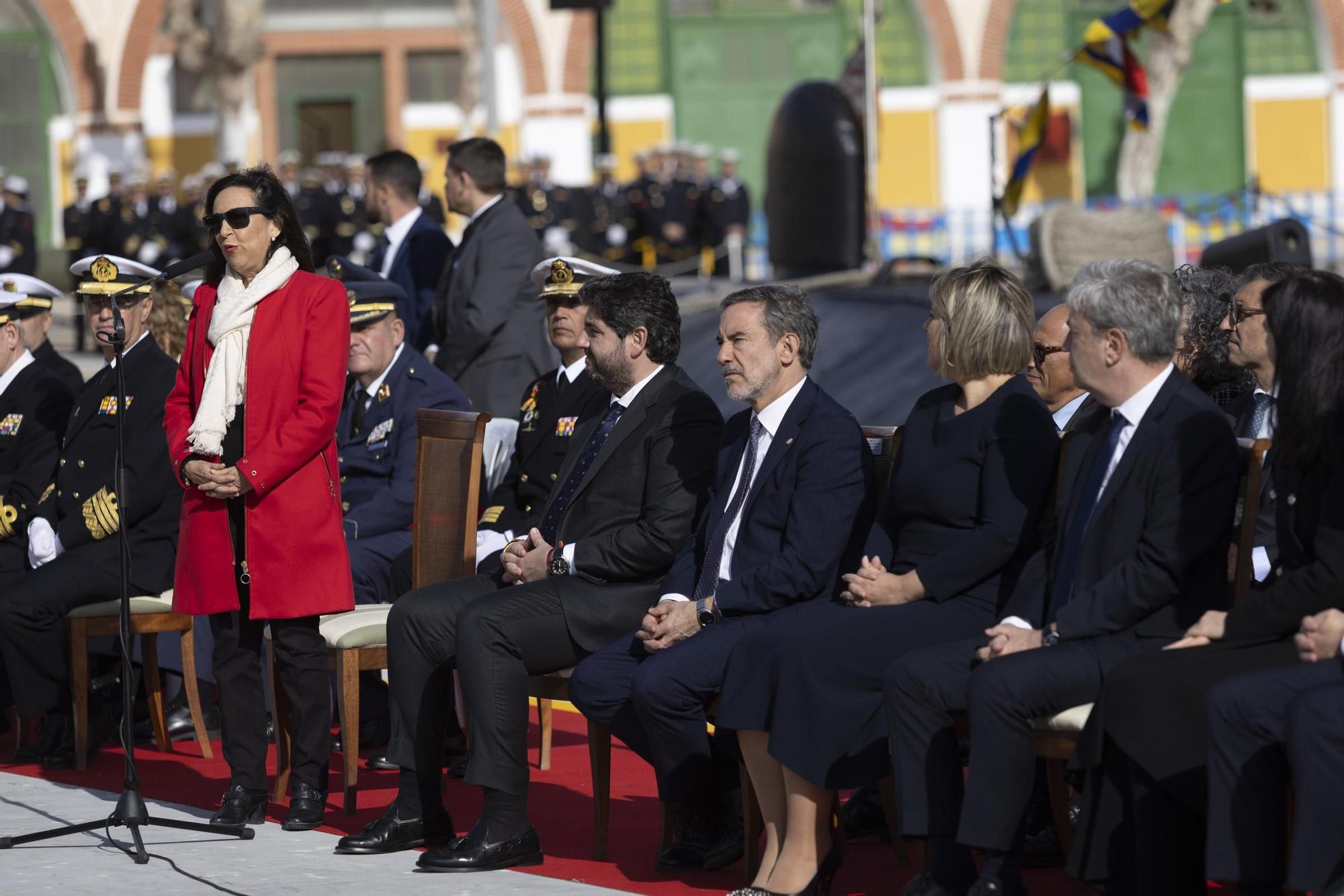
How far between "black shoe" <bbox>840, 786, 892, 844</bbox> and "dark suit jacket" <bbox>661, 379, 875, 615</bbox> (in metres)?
0.61

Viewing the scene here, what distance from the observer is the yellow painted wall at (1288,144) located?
28.4 meters

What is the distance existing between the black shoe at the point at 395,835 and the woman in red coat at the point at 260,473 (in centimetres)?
33

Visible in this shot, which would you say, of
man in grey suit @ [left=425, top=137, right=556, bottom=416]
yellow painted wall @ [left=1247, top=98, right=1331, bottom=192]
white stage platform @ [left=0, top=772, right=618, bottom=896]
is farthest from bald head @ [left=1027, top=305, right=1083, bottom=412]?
yellow painted wall @ [left=1247, top=98, right=1331, bottom=192]

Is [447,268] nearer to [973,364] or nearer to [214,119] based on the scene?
[973,364]

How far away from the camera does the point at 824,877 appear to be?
4438mm

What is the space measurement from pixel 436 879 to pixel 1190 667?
70.8 inches

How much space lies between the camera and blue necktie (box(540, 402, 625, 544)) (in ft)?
17.3

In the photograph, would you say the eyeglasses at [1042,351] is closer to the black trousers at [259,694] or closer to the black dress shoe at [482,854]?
the black dress shoe at [482,854]

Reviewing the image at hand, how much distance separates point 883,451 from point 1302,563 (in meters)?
1.34

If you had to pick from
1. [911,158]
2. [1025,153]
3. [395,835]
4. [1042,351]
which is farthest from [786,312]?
[911,158]

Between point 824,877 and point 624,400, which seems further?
point 624,400

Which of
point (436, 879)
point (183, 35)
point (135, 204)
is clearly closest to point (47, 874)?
point (436, 879)

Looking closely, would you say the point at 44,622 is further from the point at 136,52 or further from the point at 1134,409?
the point at 136,52

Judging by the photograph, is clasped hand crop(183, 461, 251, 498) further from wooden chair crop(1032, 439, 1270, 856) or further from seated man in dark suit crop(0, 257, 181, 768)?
wooden chair crop(1032, 439, 1270, 856)
